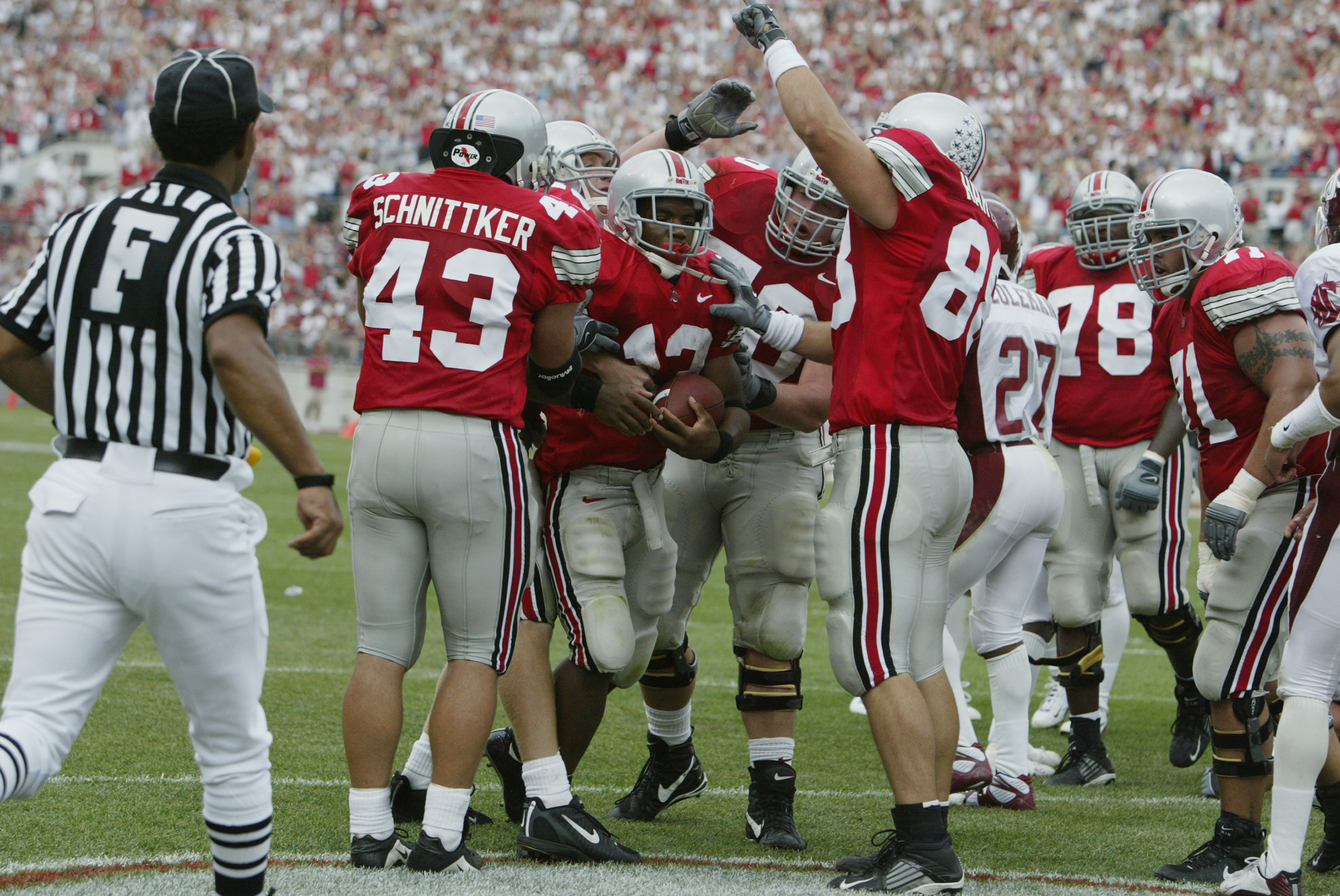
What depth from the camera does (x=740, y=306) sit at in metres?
3.99

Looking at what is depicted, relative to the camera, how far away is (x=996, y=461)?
→ 15.6 feet

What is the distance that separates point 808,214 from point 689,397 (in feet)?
2.30

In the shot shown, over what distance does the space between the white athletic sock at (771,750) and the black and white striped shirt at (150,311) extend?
2.14 meters

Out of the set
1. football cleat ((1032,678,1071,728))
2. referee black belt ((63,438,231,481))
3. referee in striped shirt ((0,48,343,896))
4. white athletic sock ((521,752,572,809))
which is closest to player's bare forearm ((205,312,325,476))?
referee in striped shirt ((0,48,343,896))

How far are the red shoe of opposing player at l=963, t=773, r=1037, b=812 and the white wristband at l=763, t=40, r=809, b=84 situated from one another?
250 cm

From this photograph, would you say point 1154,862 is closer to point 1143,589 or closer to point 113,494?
point 1143,589

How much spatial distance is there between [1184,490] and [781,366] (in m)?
2.12

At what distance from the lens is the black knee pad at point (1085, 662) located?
5.37 metres

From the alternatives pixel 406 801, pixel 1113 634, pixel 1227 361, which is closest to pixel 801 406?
pixel 1227 361

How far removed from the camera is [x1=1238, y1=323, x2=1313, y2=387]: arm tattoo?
3.91 m

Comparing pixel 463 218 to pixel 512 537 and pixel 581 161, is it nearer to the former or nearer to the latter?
pixel 512 537

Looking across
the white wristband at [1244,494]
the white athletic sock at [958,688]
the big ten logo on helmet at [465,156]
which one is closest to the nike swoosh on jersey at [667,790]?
the white athletic sock at [958,688]

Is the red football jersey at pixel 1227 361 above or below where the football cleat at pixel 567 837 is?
above

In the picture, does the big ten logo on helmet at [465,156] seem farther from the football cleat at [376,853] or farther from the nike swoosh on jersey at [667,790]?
the nike swoosh on jersey at [667,790]
